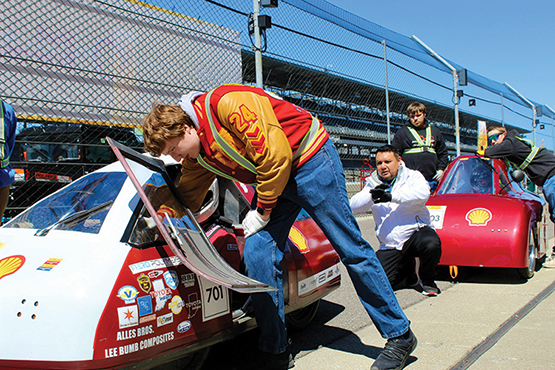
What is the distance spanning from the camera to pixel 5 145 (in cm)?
309

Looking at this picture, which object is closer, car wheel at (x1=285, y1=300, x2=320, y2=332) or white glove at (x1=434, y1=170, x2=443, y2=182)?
car wheel at (x1=285, y1=300, x2=320, y2=332)

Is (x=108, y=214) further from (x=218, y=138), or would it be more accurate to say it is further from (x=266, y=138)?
(x=266, y=138)

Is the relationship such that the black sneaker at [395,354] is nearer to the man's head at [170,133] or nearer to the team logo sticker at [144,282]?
the team logo sticker at [144,282]

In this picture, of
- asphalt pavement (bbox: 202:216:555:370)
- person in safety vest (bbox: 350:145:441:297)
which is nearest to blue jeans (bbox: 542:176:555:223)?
asphalt pavement (bbox: 202:216:555:370)

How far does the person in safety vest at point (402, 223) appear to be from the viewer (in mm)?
4137

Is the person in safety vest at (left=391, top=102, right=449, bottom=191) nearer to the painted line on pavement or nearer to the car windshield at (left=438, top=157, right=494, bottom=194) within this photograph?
the car windshield at (left=438, top=157, right=494, bottom=194)

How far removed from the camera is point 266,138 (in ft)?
6.97

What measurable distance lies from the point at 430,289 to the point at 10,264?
3.56 m

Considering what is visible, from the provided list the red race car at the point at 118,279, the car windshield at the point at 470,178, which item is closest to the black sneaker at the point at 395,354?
the red race car at the point at 118,279

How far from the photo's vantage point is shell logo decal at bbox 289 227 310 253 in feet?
10.0

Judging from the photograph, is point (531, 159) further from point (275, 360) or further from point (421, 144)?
point (275, 360)


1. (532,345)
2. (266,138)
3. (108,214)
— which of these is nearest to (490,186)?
(532,345)

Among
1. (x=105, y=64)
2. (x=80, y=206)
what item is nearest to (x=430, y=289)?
(x=80, y=206)

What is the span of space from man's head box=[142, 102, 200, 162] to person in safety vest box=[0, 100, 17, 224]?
4.53 ft
